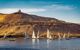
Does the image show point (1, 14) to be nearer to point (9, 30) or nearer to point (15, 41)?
point (9, 30)

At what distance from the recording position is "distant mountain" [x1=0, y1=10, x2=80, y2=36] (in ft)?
113

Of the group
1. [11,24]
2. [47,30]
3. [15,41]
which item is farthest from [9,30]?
[47,30]

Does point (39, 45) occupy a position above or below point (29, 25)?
below

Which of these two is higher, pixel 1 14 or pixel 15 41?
pixel 1 14

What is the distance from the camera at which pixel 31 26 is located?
37.2m

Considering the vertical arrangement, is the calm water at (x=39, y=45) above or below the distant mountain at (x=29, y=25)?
below

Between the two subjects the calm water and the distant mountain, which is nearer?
the calm water

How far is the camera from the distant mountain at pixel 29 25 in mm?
34531

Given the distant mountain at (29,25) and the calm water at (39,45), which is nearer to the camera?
the calm water at (39,45)

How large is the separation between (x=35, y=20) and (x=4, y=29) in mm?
3329

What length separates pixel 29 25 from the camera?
3594 cm

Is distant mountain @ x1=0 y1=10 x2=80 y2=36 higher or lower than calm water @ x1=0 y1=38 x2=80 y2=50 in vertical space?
higher

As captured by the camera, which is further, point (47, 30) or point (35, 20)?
point (47, 30)

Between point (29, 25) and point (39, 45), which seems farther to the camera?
point (29, 25)
